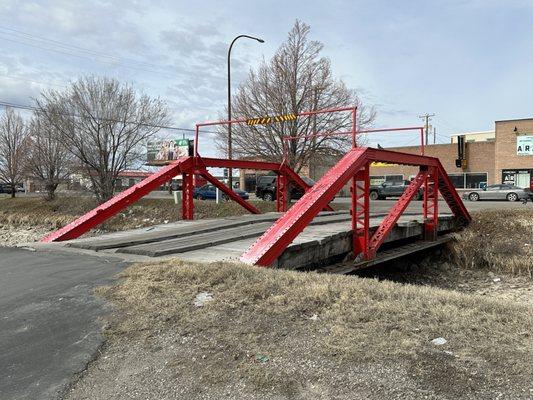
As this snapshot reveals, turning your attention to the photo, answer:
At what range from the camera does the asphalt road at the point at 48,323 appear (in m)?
3.98

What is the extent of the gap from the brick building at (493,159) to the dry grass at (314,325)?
134 ft

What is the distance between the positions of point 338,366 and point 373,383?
0.36m

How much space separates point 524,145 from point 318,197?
40.8m

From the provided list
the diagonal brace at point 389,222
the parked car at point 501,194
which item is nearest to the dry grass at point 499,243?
the diagonal brace at point 389,222

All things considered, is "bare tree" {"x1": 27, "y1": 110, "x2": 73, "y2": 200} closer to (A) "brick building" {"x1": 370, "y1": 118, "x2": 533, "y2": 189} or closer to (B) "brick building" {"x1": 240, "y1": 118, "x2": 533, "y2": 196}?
(B) "brick building" {"x1": 240, "y1": 118, "x2": 533, "y2": 196}

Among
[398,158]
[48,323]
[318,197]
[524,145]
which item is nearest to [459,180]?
[524,145]

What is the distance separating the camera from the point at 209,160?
47.5 ft

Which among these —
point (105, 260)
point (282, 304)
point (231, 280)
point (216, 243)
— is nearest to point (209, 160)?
point (216, 243)

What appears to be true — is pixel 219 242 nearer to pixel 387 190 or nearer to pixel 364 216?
pixel 364 216

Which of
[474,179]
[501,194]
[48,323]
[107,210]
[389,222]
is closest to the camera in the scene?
[48,323]

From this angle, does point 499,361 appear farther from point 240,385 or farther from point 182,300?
point 182,300

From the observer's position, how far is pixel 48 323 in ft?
16.9

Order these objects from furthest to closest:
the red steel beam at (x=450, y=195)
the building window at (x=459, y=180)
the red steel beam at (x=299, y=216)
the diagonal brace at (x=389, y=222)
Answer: the building window at (x=459, y=180) < the red steel beam at (x=450, y=195) < the diagonal brace at (x=389, y=222) < the red steel beam at (x=299, y=216)

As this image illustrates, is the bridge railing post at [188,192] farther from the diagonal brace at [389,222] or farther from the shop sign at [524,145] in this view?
the shop sign at [524,145]
